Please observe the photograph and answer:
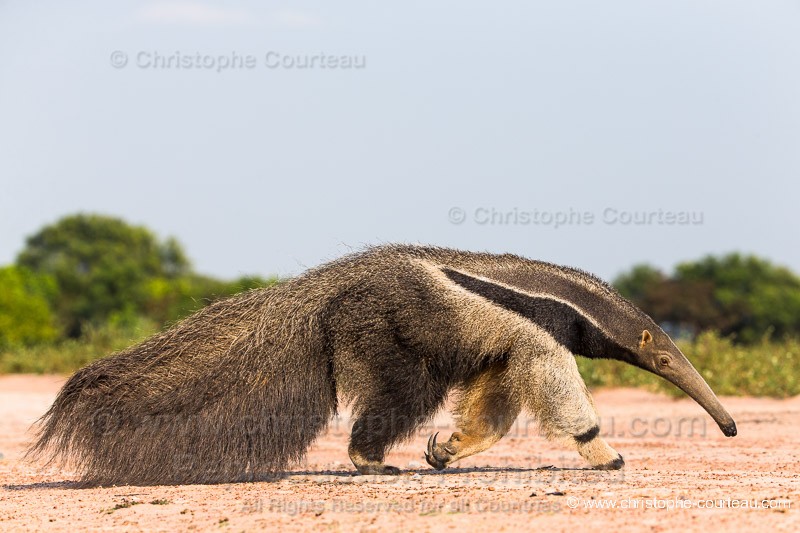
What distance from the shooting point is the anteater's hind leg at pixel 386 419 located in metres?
8.30

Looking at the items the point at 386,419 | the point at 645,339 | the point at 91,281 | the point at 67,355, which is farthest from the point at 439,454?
the point at 91,281

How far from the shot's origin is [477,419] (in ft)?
29.2

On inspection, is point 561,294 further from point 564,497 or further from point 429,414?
point 564,497

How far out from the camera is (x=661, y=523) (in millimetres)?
5875

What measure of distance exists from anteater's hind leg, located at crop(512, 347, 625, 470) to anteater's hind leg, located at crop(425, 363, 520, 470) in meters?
0.45

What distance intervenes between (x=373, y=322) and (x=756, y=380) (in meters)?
12.3

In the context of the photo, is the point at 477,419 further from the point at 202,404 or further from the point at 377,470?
the point at 202,404

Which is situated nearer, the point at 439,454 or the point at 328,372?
the point at 328,372

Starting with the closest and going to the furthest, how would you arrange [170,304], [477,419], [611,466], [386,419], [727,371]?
[386,419] < [611,466] < [477,419] < [727,371] < [170,304]

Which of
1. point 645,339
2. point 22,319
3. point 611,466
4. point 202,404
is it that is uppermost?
point 22,319

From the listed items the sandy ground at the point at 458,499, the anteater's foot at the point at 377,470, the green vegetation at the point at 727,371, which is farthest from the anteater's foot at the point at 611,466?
the green vegetation at the point at 727,371

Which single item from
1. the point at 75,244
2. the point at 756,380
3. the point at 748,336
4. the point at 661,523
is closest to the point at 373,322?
the point at 661,523

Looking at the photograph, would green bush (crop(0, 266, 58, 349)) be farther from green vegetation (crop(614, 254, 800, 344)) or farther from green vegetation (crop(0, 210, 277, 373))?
green vegetation (crop(614, 254, 800, 344))

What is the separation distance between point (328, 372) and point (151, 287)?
59.0m
